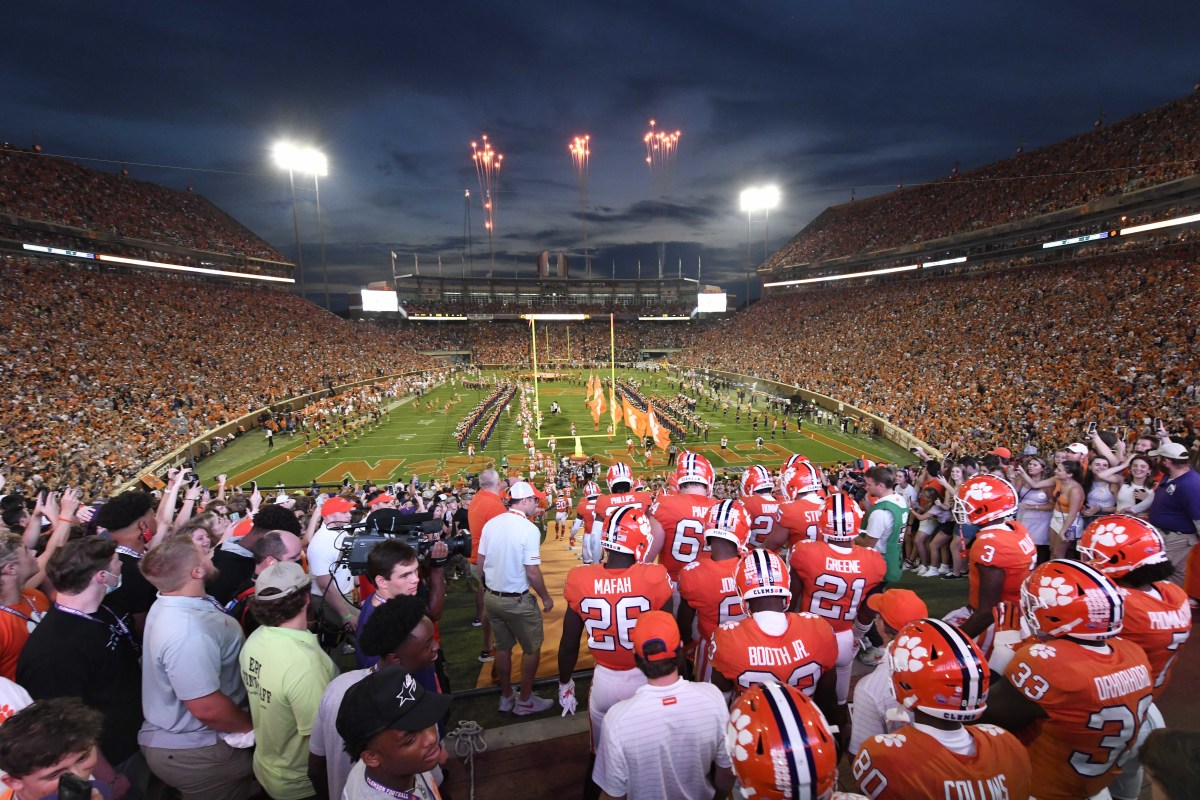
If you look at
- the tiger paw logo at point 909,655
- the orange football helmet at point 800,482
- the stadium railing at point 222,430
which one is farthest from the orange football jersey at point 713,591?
the stadium railing at point 222,430

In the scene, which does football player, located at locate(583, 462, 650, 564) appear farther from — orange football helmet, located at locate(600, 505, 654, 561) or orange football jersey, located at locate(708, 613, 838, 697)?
orange football jersey, located at locate(708, 613, 838, 697)

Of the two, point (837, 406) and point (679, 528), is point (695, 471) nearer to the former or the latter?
point (679, 528)

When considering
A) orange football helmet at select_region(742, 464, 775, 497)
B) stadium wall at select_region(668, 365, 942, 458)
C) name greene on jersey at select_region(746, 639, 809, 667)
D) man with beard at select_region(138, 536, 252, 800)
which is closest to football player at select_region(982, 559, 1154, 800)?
name greene on jersey at select_region(746, 639, 809, 667)

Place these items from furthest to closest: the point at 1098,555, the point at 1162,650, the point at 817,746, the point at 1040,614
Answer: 1. the point at 1098,555
2. the point at 1162,650
3. the point at 1040,614
4. the point at 817,746

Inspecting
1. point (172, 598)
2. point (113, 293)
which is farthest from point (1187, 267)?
point (113, 293)

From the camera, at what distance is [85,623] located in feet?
9.30

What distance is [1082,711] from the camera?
256cm

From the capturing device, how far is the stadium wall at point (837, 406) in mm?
25312

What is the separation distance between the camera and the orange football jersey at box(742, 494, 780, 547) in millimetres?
5379

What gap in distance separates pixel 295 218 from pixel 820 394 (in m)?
51.2

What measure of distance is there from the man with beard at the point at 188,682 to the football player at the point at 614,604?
2.04 metres

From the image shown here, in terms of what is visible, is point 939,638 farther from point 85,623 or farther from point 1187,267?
point 1187,267

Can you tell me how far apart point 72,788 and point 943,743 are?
314 cm

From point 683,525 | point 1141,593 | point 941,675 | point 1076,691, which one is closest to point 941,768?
point 941,675
